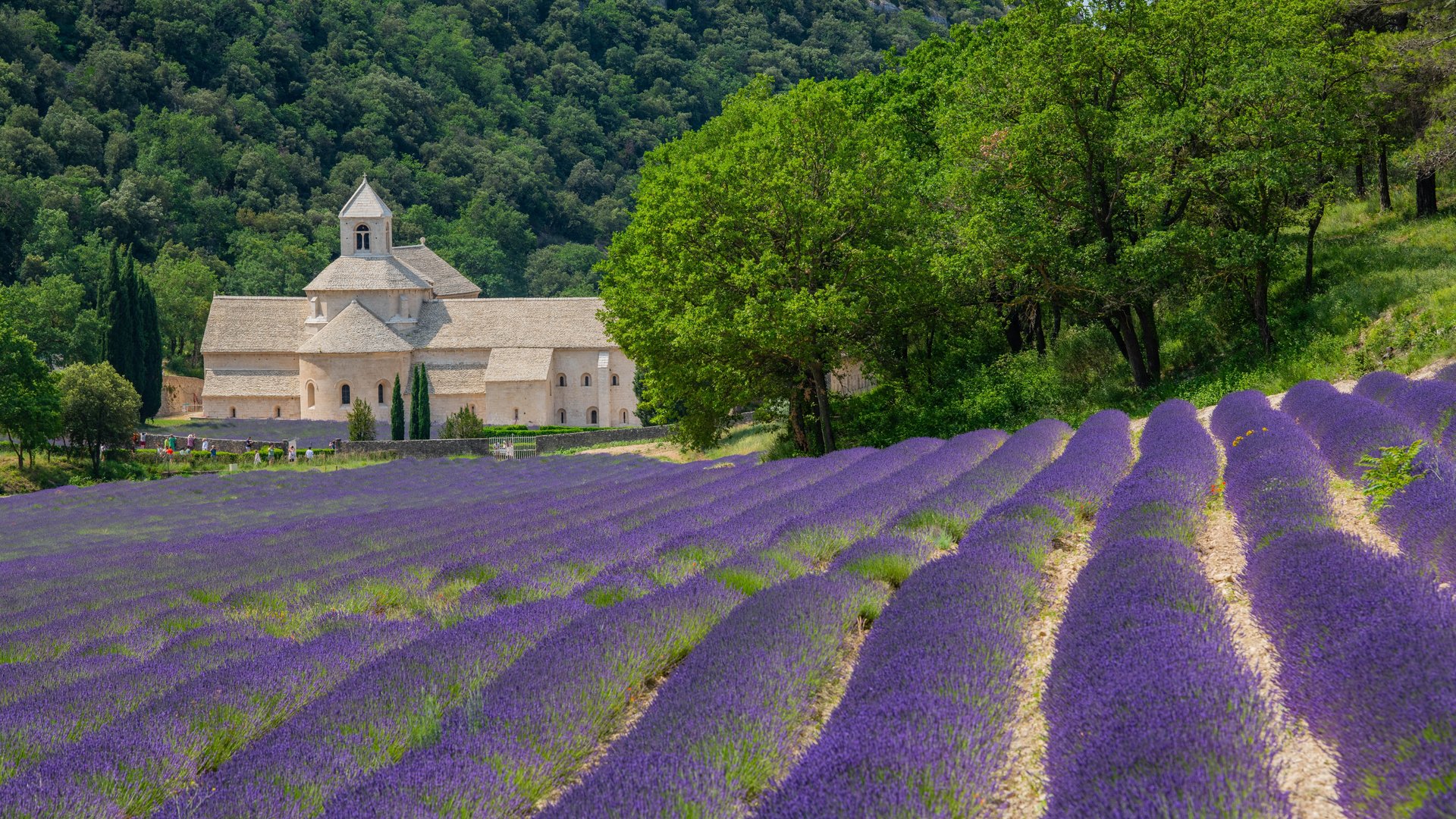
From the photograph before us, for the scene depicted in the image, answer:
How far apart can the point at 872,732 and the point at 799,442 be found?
2367 centimetres

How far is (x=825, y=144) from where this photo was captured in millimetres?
24156

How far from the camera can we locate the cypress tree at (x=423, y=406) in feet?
179

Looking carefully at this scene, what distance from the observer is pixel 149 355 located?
6112 cm

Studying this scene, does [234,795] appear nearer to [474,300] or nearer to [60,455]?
[60,455]

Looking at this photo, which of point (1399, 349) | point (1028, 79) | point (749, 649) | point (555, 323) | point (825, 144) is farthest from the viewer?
point (555, 323)

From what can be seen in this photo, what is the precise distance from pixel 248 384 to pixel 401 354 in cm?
1081

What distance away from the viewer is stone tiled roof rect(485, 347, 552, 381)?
61594mm

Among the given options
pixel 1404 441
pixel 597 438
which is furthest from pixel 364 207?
pixel 1404 441

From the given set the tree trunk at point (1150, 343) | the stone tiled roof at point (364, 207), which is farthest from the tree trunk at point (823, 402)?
the stone tiled roof at point (364, 207)

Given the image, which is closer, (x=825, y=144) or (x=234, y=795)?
(x=234, y=795)

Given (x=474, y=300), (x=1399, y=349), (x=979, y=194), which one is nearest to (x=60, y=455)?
(x=474, y=300)

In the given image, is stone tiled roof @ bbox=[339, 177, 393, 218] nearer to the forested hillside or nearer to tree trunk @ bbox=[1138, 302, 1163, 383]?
the forested hillside

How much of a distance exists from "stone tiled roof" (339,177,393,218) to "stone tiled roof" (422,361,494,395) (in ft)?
42.1

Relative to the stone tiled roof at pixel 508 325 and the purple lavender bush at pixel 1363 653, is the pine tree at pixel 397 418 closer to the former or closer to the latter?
the stone tiled roof at pixel 508 325
